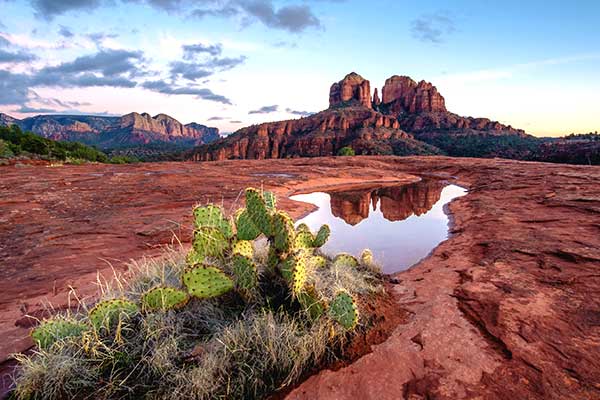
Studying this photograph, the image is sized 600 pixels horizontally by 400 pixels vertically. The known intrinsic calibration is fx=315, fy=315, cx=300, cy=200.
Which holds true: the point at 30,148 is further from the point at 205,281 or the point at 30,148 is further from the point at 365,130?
the point at 365,130

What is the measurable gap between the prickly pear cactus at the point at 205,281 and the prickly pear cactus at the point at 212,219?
919 millimetres

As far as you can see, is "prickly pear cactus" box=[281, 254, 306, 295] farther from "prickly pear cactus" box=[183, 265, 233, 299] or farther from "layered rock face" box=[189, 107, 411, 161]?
"layered rock face" box=[189, 107, 411, 161]

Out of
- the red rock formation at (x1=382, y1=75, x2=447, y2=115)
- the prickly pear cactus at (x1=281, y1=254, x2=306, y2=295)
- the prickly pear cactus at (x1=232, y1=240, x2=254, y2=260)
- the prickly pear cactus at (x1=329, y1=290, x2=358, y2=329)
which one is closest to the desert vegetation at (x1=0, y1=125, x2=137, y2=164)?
the prickly pear cactus at (x1=232, y1=240, x2=254, y2=260)

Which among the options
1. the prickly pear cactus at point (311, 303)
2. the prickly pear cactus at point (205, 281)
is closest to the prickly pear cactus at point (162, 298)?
the prickly pear cactus at point (205, 281)

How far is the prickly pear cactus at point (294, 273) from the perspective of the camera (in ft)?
10.8

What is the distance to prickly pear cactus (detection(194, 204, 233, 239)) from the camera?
13.7ft

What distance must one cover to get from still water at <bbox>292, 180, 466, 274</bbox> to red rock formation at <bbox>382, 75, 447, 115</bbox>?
11420 cm

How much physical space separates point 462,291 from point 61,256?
727cm

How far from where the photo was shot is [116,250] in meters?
6.64

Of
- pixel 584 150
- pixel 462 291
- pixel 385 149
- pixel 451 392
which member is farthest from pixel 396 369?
pixel 385 149

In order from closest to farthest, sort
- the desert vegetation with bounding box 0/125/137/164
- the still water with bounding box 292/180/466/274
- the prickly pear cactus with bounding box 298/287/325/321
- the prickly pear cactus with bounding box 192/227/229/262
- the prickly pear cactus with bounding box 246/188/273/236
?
1. the prickly pear cactus with bounding box 298/287/325/321
2. the prickly pear cactus with bounding box 246/188/273/236
3. the prickly pear cactus with bounding box 192/227/229/262
4. the still water with bounding box 292/180/466/274
5. the desert vegetation with bounding box 0/125/137/164

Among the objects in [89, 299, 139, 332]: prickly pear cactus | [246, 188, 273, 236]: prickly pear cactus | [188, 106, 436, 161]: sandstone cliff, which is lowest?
[89, 299, 139, 332]: prickly pear cactus

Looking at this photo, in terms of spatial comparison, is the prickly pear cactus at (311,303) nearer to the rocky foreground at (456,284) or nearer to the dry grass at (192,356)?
the dry grass at (192,356)

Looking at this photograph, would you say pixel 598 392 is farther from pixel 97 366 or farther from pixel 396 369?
pixel 97 366
